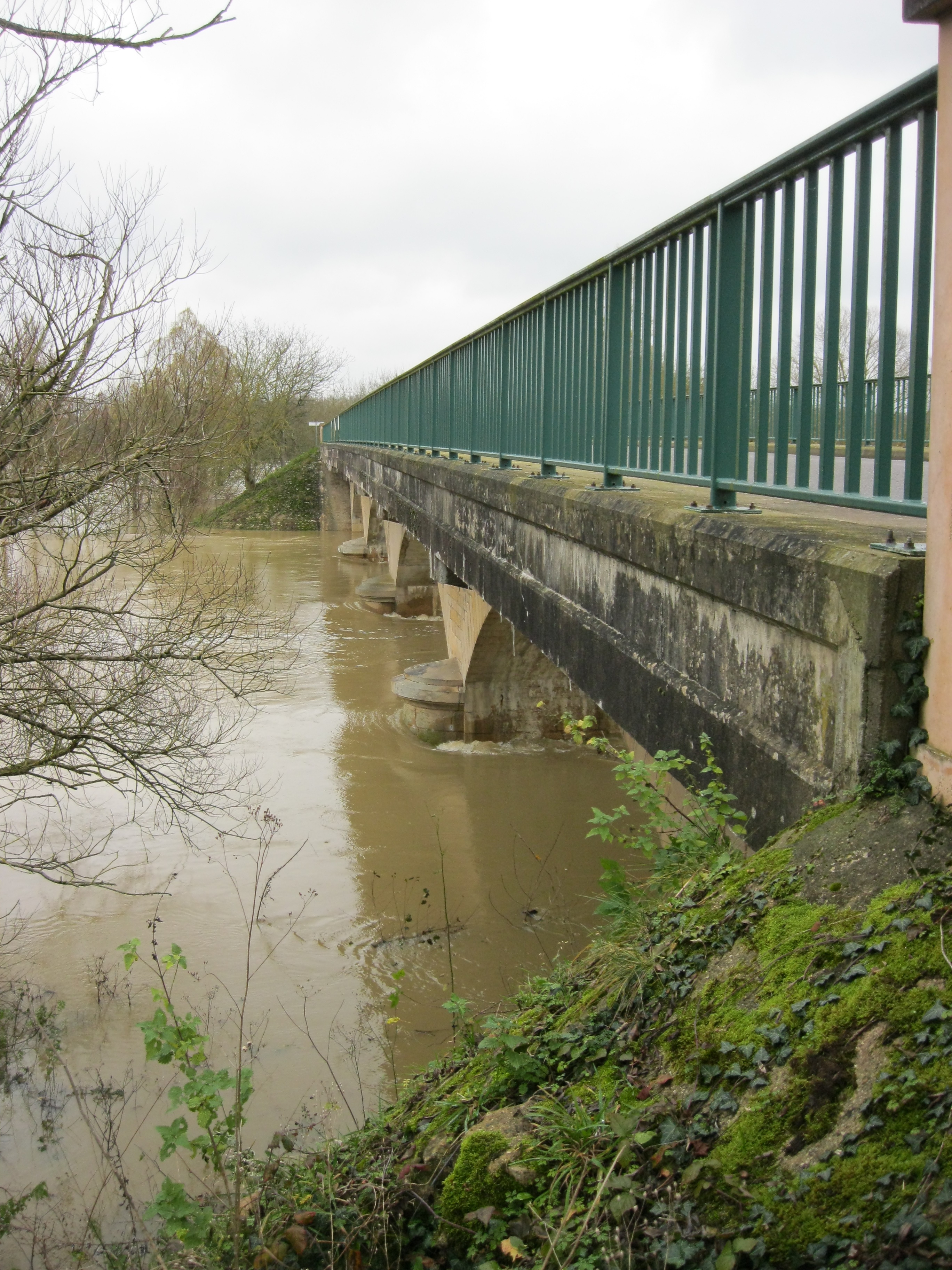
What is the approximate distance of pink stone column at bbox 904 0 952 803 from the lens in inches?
80.0

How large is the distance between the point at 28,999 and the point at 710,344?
6.05 m

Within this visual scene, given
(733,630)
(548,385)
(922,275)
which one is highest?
(548,385)

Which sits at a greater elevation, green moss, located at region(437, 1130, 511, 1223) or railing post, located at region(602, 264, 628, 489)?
railing post, located at region(602, 264, 628, 489)

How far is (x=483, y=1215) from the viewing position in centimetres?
225

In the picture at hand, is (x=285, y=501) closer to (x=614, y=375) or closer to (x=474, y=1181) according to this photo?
(x=614, y=375)

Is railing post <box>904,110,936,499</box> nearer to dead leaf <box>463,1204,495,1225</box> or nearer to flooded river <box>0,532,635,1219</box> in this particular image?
dead leaf <box>463,1204,495,1225</box>

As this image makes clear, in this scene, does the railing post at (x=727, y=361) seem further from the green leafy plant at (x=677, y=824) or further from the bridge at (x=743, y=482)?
the green leafy plant at (x=677, y=824)

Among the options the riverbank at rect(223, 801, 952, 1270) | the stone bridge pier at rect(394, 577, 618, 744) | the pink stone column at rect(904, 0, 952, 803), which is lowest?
the stone bridge pier at rect(394, 577, 618, 744)

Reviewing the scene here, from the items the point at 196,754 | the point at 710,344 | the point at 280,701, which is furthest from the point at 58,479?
the point at 280,701

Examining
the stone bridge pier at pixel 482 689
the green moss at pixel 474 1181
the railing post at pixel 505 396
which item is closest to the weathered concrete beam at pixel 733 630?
the green moss at pixel 474 1181

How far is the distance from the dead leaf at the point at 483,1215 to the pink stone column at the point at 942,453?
1.30 meters

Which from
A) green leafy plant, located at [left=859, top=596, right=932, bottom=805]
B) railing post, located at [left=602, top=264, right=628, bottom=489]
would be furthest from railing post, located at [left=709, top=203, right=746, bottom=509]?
green leafy plant, located at [left=859, top=596, right=932, bottom=805]

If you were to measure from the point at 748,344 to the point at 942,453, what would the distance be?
1.34 metres

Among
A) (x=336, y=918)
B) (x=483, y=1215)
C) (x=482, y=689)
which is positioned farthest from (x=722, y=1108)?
(x=482, y=689)
